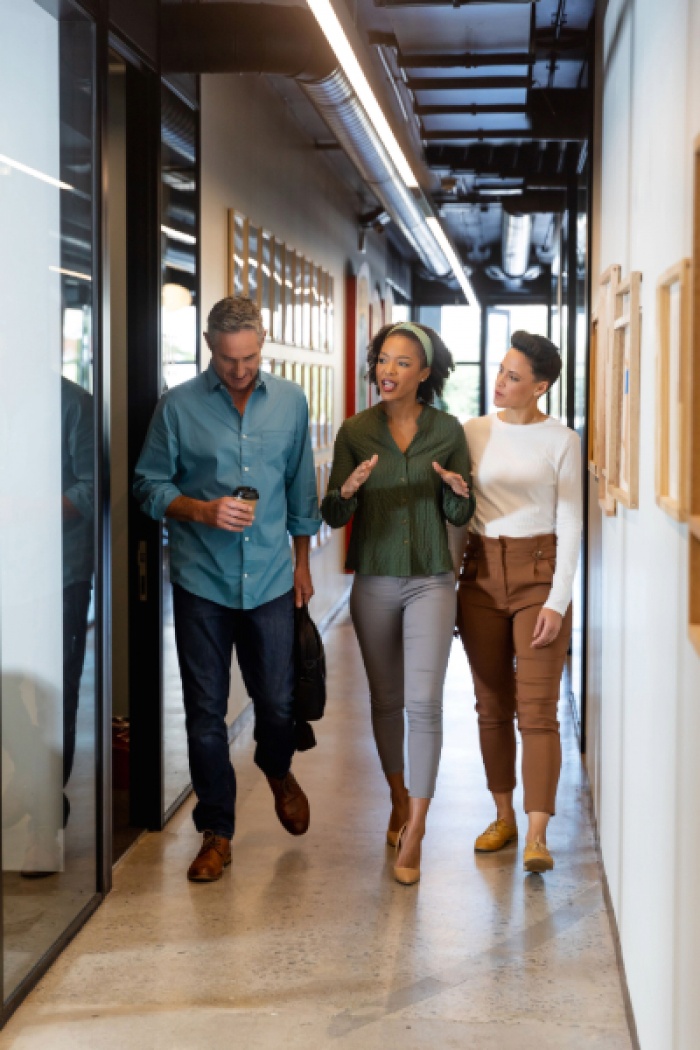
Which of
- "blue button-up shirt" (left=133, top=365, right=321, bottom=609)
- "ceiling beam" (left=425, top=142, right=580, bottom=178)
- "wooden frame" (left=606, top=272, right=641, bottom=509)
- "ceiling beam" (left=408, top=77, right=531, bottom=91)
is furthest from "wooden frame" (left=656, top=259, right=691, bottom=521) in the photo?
"ceiling beam" (left=425, top=142, right=580, bottom=178)

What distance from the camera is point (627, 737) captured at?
Result: 3.43m

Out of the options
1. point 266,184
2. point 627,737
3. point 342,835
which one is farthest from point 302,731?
point 266,184

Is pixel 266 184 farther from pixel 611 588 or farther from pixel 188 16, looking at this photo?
pixel 611 588

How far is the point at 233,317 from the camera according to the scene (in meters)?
4.10

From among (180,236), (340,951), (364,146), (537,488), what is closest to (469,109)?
(364,146)

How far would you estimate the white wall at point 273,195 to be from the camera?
5672mm

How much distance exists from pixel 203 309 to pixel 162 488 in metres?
1.55

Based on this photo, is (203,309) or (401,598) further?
(203,309)

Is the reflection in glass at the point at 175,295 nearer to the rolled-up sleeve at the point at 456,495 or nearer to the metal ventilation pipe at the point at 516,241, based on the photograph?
the rolled-up sleeve at the point at 456,495

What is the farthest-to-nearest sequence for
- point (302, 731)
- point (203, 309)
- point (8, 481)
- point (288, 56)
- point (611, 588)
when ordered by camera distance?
point (203, 309) → point (288, 56) → point (302, 731) → point (611, 588) → point (8, 481)

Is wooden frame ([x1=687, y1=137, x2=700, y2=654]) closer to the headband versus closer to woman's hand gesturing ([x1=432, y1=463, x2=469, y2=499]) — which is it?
woman's hand gesturing ([x1=432, y1=463, x2=469, y2=499])

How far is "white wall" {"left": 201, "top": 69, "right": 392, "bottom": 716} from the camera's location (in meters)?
5.67

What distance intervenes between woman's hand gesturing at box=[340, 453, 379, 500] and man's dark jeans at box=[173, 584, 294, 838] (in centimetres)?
44

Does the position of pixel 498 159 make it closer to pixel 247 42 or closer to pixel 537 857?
pixel 247 42
